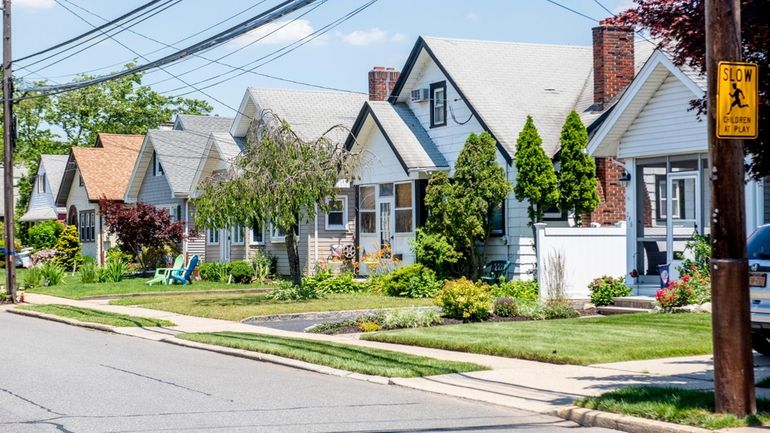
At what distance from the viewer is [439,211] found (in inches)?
1107

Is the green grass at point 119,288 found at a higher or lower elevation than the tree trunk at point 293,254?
lower

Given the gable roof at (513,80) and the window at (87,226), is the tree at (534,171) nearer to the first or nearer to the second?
the gable roof at (513,80)

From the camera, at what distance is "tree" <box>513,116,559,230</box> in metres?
26.2

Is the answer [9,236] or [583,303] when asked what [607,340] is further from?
[9,236]

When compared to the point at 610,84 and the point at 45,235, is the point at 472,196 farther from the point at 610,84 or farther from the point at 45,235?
the point at 45,235

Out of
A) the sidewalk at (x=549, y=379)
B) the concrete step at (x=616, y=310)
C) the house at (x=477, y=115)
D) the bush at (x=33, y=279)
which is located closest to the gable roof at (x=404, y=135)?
the house at (x=477, y=115)

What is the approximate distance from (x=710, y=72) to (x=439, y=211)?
18.7m

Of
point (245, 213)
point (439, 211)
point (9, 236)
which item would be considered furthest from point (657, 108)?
point (9, 236)

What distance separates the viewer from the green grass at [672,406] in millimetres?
9164

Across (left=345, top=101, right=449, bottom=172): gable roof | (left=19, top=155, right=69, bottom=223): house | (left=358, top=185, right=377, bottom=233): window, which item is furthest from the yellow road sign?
(left=19, top=155, right=69, bottom=223): house

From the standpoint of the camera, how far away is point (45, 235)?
55875 mm

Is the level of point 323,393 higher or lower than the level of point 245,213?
lower

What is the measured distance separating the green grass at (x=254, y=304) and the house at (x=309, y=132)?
22.1 feet

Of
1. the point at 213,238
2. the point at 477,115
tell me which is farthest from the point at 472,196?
the point at 213,238
